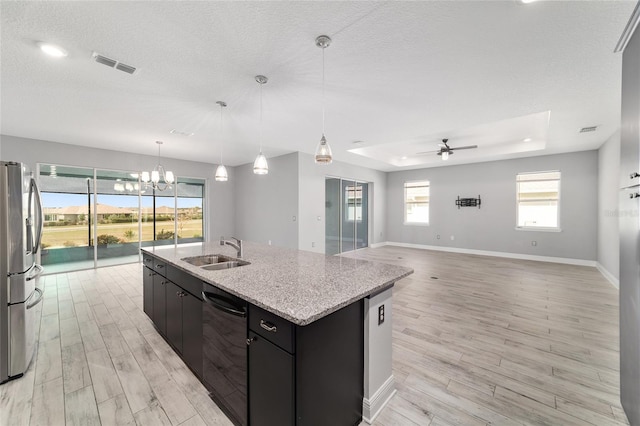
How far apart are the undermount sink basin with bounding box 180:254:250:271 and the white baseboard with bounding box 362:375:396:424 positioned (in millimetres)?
1429

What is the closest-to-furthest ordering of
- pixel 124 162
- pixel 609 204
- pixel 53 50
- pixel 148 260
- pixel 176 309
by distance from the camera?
1. pixel 53 50
2. pixel 176 309
3. pixel 148 260
4. pixel 609 204
5. pixel 124 162

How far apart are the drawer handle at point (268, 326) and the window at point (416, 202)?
8.04 m

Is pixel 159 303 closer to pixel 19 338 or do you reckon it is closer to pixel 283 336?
pixel 19 338

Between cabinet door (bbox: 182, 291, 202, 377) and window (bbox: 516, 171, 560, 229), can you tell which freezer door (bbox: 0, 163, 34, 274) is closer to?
cabinet door (bbox: 182, 291, 202, 377)

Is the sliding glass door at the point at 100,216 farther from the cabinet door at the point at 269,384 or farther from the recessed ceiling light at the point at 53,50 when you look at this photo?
the cabinet door at the point at 269,384

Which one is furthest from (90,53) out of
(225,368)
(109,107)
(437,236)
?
(437,236)

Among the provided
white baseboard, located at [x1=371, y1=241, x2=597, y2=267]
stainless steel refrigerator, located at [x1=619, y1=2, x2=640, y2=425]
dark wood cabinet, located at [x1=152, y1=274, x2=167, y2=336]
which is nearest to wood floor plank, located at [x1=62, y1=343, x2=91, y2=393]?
dark wood cabinet, located at [x1=152, y1=274, x2=167, y2=336]

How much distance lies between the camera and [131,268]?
5.77 metres

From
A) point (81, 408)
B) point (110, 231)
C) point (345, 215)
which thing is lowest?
point (81, 408)

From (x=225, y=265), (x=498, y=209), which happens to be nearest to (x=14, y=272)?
(x=225, y=265)

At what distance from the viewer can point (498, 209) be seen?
7.06 meters

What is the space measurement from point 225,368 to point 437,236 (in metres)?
7.84

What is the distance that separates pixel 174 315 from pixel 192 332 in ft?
1.40

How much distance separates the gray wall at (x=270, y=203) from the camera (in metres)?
6.20
